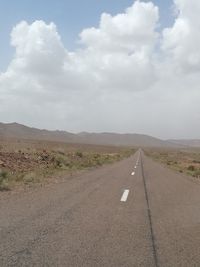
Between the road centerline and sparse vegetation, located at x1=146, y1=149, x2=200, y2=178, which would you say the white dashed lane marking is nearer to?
the road centerline

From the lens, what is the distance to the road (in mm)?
5988

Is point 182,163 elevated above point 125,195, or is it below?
above

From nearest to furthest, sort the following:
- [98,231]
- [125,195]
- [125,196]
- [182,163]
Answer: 1. [98,231]
2. [125,196]
3. [125,195]
4. [182,163]

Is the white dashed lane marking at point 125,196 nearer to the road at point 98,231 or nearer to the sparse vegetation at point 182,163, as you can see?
the road at point 98,231

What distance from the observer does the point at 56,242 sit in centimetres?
682

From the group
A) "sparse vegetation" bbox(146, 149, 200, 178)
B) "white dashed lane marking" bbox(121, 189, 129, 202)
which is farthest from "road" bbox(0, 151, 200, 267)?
"sparse vegetation" bbox(146, 149, 200, 178)

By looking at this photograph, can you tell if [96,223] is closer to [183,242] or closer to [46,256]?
[183,242]

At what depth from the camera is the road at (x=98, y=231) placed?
599 centimetres

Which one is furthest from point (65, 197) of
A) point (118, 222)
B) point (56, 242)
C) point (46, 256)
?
point (46, 256)

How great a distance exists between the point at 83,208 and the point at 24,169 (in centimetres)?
1623

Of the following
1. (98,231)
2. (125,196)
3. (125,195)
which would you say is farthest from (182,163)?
(98,231)

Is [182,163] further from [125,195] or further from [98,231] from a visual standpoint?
[98,231]

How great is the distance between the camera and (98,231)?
7.84m

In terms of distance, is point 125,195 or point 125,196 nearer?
point 125,196
